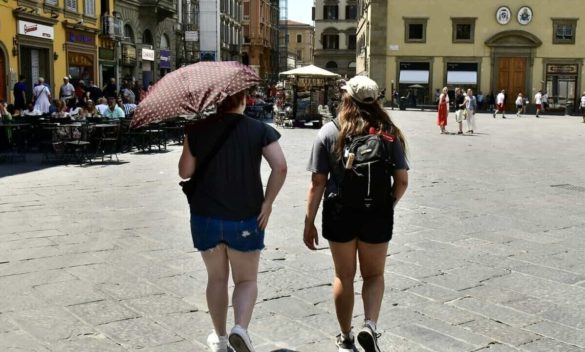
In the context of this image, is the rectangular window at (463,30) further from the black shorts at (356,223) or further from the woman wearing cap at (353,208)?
the black shorts at (356,223)

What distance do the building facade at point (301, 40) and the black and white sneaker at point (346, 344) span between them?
358 feet

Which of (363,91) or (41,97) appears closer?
(363,91)

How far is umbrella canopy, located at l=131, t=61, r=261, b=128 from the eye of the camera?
3.42m

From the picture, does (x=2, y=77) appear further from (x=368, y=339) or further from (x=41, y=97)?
(x=368, y=339)

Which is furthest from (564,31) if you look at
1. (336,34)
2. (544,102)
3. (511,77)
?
(336,34)

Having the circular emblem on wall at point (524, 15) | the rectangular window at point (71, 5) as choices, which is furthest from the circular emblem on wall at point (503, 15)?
the rectangular window at point (71, 5)

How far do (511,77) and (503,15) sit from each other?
4.05 m

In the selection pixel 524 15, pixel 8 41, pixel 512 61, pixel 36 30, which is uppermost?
pixel 524 15

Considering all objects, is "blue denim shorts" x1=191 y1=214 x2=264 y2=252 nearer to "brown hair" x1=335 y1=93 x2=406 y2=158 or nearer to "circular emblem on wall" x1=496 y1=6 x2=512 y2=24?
"brown hair" x1=335 y1=93 x2=406 y2=158

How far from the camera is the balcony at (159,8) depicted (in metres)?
31.9

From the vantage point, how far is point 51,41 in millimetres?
23406

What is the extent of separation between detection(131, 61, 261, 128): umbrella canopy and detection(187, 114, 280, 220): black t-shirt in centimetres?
17

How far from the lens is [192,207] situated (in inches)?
144

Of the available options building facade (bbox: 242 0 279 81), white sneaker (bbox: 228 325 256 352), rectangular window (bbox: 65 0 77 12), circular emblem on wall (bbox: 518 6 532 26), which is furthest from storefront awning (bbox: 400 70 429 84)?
white sneaker (bbox: 228 325 256 352)
